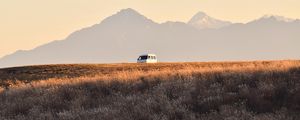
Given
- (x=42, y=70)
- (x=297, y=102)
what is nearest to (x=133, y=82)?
→ (x=297, y=102)

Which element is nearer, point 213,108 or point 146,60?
point 213,108

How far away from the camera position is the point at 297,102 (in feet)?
48.5

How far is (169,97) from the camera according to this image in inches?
667

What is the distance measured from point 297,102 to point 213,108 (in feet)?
7.01

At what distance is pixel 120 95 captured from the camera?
17891mm

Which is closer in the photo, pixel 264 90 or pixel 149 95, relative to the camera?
pixel 264 90

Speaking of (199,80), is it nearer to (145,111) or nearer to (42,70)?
(145,111)

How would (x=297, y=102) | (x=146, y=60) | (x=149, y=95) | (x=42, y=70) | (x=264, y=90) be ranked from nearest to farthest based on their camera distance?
1. (x=297, y=102)
2. (x=264, y=90)
3. (x=149, y=95)
4. (x=42, y=70)
5. (x=146, y=60)

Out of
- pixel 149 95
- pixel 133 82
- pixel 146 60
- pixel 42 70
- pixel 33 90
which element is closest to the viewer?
pixel 149 95

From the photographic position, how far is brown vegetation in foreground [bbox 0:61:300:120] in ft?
49.2

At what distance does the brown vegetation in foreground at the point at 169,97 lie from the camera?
15.0 meters

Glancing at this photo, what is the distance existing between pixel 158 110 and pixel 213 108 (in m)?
1.47

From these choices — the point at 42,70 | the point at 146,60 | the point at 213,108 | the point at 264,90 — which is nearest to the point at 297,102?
the point at 264,90

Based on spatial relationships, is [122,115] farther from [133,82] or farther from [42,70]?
[42,70]
